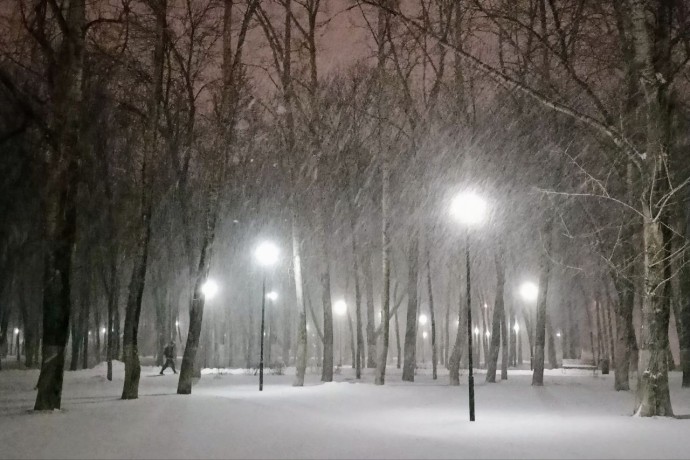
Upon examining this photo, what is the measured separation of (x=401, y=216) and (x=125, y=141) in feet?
43.0

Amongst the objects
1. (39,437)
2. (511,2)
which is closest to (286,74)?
(511,2)

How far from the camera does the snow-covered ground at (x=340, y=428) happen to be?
8930 millimetres

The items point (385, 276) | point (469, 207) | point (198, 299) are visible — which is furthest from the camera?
point (385, 276)

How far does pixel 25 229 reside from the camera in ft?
82.7

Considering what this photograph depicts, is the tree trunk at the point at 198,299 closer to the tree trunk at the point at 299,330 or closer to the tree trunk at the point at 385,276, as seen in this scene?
the tree trunk at the point at 299,330

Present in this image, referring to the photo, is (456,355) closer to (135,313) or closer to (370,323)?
(370,323)

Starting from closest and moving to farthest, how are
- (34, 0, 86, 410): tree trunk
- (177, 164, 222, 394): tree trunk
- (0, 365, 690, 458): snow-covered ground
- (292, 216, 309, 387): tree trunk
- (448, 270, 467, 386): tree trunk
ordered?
(0, 365, 690, 458): snow-covered ground, (34, 0, 86, 410): tree trunk, (177, 164, 222, 394): tree trunk, (292, 216, 309, 387): tree trunk, (448, 270, 467, 386): tree trunk

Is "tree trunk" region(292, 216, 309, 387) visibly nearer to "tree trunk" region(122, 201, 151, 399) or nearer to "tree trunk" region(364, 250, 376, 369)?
"tree trunk" region(364, 250, 376, 369)

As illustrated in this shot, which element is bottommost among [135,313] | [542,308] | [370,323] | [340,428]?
[340,428]

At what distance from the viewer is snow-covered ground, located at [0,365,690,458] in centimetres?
893

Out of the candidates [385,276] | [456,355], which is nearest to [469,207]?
[385,276]

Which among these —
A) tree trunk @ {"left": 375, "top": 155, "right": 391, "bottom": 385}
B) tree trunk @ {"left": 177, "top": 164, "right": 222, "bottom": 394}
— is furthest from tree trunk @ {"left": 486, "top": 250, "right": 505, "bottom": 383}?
tree trunk @ {"left": 177, "top": 164, "right": 222, "bottom": 394}

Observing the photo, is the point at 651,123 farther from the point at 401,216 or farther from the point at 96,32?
the point at 401,216

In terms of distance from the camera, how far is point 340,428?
11.5 metres
